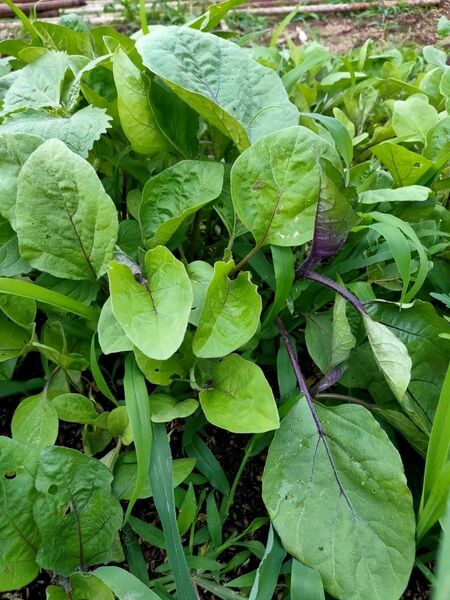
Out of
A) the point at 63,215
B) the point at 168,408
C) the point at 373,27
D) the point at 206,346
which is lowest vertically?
the point at 373,27

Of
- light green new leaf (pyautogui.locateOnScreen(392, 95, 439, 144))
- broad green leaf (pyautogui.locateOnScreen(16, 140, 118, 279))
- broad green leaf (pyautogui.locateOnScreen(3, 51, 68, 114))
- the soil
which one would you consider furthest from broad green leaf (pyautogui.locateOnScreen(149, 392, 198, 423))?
the soil

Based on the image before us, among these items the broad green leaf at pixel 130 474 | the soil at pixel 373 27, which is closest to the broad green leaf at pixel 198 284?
the broad green leaf at pixel 130 474

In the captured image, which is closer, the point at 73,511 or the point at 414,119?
the point at 73,511

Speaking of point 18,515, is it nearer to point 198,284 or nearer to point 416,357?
point 198,284

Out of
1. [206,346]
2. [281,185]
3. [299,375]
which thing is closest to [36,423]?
[206,346]

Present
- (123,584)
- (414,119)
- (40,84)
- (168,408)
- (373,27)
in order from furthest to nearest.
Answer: (373,27), (414,119), (40,84), (168,408), (123,584)

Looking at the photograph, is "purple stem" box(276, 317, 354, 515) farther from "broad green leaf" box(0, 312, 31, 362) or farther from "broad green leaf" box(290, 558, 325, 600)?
"broad green leaf" box(0, 312, 31, 362)

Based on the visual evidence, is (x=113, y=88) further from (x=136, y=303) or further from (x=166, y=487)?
(x=166, y=487)
